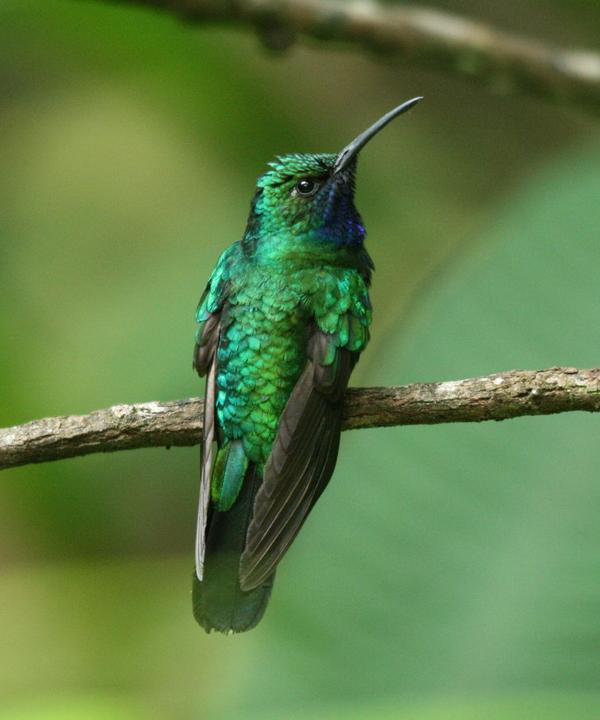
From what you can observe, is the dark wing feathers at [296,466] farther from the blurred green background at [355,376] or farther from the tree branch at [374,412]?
the blurred green background at [355,376]

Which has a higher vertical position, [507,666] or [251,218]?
[251,218]

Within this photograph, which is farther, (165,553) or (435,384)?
(165,553)

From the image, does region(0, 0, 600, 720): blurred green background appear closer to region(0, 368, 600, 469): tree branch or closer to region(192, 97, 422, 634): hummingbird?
region(192, 97, 422, 634): hummingbird

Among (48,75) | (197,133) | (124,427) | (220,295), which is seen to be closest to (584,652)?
(124,427)

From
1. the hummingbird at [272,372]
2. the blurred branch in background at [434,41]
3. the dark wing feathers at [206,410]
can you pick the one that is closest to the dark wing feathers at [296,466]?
the hummingbird at [272,372]

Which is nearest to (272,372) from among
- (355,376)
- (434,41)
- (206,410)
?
(206,410)

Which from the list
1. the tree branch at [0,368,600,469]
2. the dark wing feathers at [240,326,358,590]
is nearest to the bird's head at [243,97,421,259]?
the dark wing feathers at [240,326,358,590]

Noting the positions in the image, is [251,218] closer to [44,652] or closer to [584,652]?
[584,652]

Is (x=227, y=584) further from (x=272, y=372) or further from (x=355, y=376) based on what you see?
(x=355, y=376)
